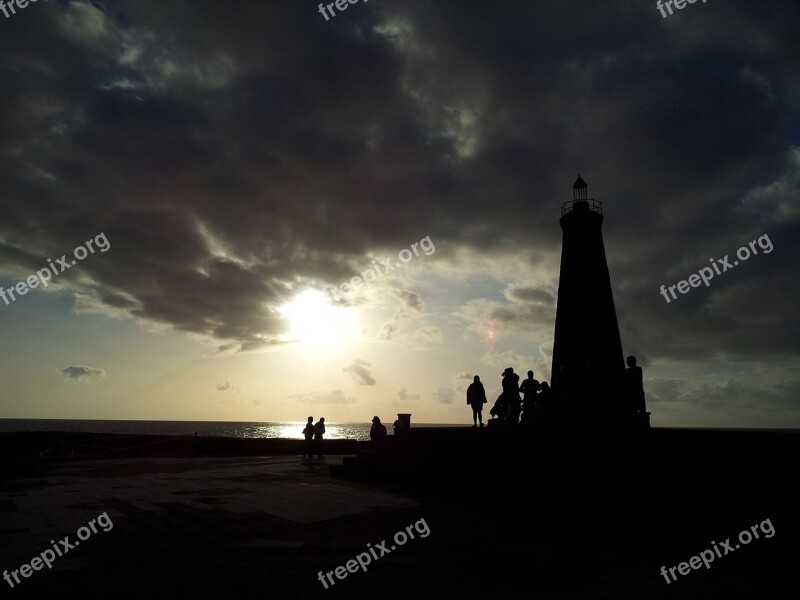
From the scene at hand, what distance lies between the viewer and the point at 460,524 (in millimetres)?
8023

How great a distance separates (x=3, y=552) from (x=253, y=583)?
3.69 metres

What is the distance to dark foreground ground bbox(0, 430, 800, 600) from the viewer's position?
16.5 feet

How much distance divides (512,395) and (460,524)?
27.3 feet

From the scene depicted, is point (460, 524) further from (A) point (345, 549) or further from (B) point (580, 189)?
(B) point (580, 189)

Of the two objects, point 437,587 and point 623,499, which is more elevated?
point 623,499

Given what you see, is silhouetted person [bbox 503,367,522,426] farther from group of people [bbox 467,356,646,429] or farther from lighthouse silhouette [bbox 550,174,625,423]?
lighthouse silhouette [bbox 550,174,625,423]

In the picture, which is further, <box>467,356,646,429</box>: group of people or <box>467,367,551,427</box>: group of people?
<box>467,367,551,427</box>: group of people

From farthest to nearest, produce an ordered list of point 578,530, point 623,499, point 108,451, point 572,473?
1. point 108,451
2. point 572,473
3. point 623,499
4. point 578,530

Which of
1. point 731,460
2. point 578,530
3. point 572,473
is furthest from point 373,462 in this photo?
point 731,460

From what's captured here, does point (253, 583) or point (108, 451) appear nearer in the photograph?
point (253, 583)

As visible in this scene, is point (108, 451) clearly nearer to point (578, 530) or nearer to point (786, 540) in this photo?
point (578, 530)

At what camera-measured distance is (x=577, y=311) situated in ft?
75.3

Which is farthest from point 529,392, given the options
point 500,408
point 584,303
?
point 584,303

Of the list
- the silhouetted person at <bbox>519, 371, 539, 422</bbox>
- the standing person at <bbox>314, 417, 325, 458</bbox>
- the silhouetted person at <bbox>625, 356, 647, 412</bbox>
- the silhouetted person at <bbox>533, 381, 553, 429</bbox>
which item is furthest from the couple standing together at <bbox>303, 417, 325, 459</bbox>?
the silhouetted person at <bbox>625, 356, 647, 412</bbox>
